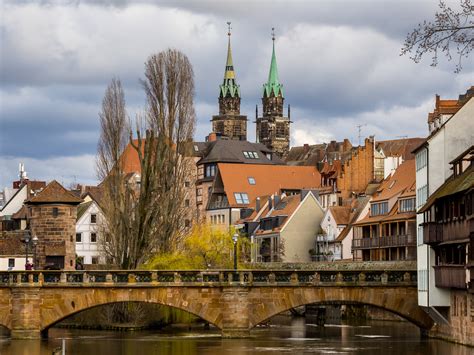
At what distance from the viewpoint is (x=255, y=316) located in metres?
74.4

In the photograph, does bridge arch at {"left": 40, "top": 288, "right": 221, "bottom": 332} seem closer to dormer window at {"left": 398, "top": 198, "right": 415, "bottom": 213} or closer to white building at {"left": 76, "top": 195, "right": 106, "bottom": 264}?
dormer window at {"left": 398, "top": 198, "right": 415, "bottom": 213}

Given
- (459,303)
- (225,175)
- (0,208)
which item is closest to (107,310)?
(459,303)

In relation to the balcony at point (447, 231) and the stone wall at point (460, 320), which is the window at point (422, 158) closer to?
the balcony at point (447, 231)

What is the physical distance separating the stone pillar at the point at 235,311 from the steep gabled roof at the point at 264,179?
3489 inches

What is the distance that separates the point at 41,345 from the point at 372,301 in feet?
61.5

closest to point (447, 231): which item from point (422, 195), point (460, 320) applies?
point (460, 320)

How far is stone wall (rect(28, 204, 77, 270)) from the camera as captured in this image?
93.9 meters

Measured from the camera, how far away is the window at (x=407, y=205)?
348ft

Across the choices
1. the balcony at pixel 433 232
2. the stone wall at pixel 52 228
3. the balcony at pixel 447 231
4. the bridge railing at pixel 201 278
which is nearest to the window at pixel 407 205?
the stone wall at pixel 52 228

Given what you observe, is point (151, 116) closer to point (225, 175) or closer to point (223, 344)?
point (223, 344)

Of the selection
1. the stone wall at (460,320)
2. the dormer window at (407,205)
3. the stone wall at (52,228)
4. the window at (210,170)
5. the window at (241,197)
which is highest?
the window at (210,170)

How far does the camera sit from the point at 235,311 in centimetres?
7400

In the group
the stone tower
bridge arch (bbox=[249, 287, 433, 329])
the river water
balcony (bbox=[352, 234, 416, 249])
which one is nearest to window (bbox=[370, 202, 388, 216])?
balcony (bbox=[352, 234, 416, 249])

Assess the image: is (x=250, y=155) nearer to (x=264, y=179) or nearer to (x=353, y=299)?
(x=264, y=179)
